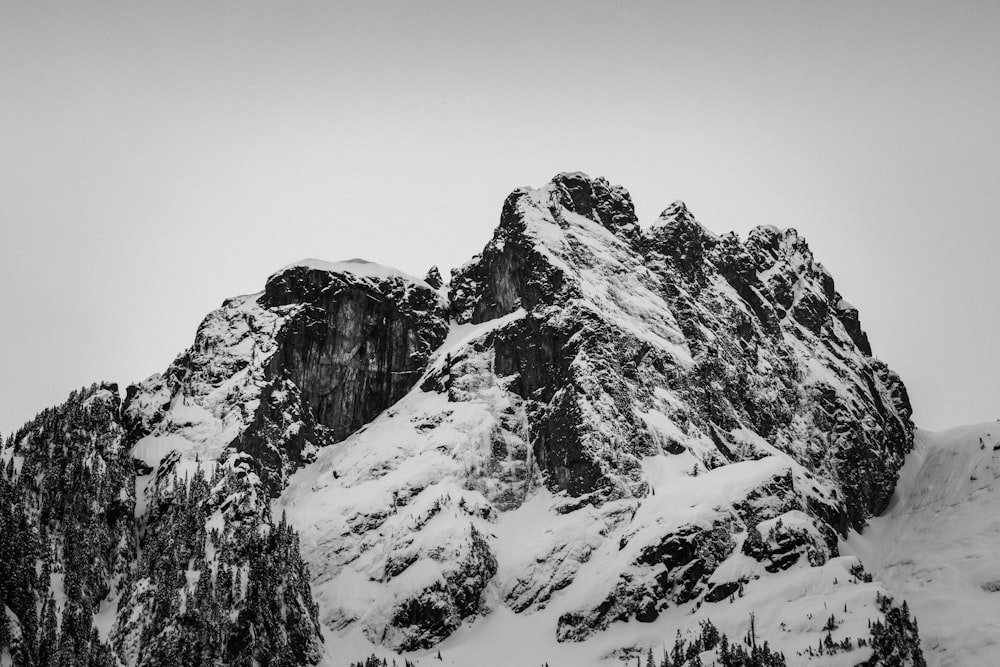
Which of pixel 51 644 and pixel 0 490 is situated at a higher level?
pixel 0 490

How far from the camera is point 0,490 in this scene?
188 metres

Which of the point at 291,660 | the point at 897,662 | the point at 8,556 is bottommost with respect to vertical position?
the point at 897,662

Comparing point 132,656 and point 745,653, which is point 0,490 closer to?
point 132,656

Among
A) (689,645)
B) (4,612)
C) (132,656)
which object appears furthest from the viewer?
(689,645)

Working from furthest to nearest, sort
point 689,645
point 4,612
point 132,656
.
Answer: point 689,645 < point 132,656 < point 4,612

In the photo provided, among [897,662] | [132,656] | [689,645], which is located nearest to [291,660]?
[132,656]

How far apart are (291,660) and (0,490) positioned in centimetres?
5732

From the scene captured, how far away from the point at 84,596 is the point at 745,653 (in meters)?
113

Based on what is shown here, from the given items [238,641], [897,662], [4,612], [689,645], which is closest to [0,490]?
[4,612]

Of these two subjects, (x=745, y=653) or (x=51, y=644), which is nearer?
(x=51, y=644)

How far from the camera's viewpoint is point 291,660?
198 meters

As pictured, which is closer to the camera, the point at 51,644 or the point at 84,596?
the point at 51,644

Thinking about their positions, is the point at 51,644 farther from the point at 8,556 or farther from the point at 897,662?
the point at 897,662

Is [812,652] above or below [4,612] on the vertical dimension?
below
